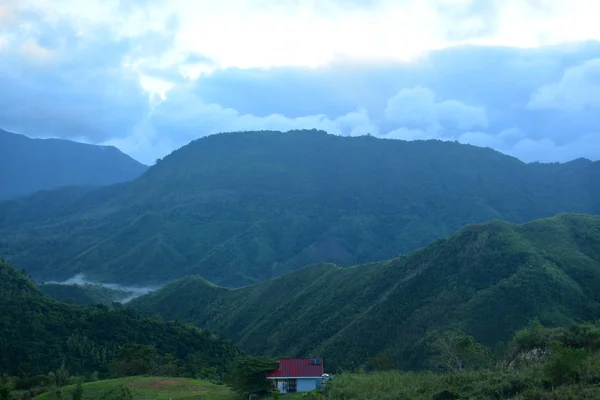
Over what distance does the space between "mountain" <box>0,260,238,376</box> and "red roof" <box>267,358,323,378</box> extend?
32.7 meters

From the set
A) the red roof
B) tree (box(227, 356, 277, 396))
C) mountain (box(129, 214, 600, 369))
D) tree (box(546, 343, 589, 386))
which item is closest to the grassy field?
tree (box(227, 356, 277, 396))

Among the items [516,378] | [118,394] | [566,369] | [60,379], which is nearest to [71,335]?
[60,379]

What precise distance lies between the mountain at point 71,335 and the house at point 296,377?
107 ft

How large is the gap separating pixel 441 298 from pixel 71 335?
156ft

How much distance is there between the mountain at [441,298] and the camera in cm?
7369

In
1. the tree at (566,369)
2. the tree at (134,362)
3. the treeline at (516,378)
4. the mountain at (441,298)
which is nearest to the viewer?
the treeline at (516,378)

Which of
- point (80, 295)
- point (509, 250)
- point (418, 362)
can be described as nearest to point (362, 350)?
point (418, 362)

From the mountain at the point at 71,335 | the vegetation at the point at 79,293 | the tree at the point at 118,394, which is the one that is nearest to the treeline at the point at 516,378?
the tree at the point at 118,394

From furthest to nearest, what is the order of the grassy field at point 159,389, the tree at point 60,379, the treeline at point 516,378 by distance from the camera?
the tree at point 60,379
the grassy field at point 159,389
the treeline at point 516,378

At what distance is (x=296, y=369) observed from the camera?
45.7m

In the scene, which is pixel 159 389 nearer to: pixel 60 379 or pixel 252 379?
pixel 252 379

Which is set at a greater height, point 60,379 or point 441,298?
point 441,298

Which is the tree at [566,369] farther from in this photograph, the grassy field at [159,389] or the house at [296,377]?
the grassy field at [159,389]

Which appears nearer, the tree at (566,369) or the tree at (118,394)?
the tree at (566,369)
